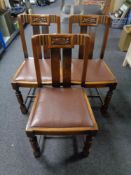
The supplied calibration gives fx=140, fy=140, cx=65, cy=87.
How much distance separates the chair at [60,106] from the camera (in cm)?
87

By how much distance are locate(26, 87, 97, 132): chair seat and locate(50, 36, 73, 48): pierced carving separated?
14.3 inches

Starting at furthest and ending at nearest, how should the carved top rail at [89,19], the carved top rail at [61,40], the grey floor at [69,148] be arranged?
the carved top rail at [89,19] → the grey floor at [69,148] → the carved top rail at [61,40]

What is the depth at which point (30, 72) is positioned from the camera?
4.15 ft

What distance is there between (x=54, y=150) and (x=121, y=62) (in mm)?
1758

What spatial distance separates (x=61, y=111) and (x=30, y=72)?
519 millimetres

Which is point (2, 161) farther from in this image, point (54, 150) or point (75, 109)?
point (75, 109)

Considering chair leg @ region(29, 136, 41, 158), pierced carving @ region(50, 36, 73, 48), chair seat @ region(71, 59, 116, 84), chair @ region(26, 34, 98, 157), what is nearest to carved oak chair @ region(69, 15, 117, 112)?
chair seat @ region(71, 59, 116, 84)

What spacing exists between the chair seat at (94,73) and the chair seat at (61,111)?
0.15 m

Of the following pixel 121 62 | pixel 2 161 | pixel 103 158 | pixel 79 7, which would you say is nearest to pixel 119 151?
pixel 103 158

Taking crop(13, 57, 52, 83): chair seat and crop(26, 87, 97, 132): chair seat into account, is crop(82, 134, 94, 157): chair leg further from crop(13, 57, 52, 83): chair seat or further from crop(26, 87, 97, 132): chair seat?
crop(13, 57, 52, 83): chair seat

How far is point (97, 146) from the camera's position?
49.1 inches

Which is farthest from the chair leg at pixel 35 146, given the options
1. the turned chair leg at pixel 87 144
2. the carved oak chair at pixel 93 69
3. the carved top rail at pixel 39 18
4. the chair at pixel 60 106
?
the carved top rail at pixel 39 18

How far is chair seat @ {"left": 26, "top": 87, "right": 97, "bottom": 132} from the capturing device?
880 millimetres

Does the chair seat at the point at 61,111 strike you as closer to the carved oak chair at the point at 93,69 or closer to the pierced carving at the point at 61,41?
the carved oak chair at the point at 93,69
